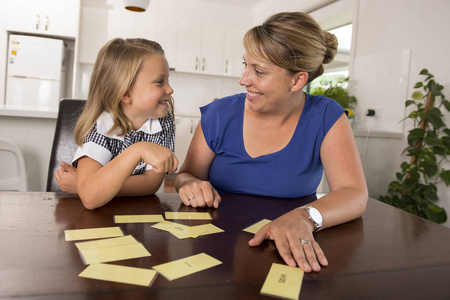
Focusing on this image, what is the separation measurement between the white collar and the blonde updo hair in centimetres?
44

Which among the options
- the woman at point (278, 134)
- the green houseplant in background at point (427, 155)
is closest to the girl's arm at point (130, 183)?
the woman at point (278, 134)

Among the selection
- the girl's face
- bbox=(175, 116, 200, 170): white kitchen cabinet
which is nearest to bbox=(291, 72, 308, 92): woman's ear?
the girl's face

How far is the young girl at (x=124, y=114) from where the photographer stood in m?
1.15

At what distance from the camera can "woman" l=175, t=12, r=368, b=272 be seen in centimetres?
117

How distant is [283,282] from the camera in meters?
0.60

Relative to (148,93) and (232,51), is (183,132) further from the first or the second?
(148,93)

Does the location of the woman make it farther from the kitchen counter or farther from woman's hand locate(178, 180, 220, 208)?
the kitchen counter

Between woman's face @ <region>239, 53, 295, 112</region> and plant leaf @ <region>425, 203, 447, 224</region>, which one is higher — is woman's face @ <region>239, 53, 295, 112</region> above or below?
above

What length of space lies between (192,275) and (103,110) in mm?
885

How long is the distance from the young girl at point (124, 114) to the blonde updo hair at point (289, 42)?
0.36 metres

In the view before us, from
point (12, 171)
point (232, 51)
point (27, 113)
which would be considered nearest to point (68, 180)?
point (12, 171)

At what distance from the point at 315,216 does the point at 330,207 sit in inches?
3.3

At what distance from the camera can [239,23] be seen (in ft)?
19.4

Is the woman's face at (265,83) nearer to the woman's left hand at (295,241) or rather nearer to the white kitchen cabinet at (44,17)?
the woman's left hand at (295,241)
